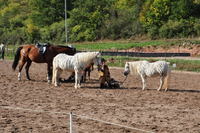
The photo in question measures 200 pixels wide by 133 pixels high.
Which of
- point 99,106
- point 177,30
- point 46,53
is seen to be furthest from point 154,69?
point 177,30

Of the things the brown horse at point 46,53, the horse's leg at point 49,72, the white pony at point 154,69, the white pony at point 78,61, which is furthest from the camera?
the brown horse at point 46,53

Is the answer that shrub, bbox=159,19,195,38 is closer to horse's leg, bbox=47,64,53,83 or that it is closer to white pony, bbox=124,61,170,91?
horse's leg, bbox=47,64,53,83

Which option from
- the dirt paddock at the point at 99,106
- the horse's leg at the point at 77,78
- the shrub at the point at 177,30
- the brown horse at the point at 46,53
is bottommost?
the dirt paddock at the point at 99,106

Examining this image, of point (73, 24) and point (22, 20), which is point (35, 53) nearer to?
point (73, 24)

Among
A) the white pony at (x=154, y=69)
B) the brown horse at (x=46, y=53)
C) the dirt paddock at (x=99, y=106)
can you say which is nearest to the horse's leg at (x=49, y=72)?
the brown horse at (x=46, y=53)

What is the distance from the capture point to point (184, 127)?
436 inches

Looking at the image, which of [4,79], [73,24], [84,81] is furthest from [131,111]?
[73,24]

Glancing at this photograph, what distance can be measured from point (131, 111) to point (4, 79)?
989cm

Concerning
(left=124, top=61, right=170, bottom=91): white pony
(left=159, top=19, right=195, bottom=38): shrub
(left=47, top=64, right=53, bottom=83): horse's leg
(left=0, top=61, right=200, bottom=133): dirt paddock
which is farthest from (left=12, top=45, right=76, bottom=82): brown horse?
(left=159, top=19, right=195, bottom=38): shrub

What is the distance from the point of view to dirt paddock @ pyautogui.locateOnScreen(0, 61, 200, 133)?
430 inches

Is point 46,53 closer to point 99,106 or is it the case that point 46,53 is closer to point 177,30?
point 99,106

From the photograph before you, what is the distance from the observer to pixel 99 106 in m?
14.0

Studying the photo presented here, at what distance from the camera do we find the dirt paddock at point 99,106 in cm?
1092

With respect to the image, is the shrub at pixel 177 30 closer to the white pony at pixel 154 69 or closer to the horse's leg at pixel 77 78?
the white pony at pixel 154 69
